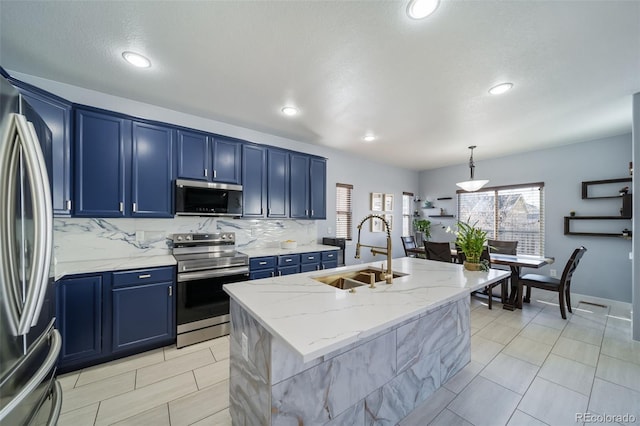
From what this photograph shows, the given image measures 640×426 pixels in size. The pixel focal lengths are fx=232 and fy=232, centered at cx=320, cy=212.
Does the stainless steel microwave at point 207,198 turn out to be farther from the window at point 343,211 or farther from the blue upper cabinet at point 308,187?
the window at point 343,211

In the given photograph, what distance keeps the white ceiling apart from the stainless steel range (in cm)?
186

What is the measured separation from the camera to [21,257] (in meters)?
0.98

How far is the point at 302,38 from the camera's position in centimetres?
174

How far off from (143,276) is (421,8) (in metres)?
3.18

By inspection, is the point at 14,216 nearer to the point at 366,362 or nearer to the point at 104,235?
the point at 366,362

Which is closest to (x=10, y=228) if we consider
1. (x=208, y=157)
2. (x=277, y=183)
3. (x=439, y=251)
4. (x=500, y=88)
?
(x=208, y=157)

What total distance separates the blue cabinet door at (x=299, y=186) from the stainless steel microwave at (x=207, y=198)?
910 millimetres

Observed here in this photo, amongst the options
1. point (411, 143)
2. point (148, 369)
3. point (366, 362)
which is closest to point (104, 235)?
point (148, 369)

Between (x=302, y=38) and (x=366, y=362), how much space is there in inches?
89.7

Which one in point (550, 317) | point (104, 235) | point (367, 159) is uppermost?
point (367, 159)

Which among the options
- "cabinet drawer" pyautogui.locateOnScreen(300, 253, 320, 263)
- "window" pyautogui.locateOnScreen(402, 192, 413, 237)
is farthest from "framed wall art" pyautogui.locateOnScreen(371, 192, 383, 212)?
"cabinet drawer" pyautogui.locateOnScreen(300, 253, 320, 263)

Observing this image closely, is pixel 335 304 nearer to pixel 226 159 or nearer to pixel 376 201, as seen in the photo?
pixel 226 159

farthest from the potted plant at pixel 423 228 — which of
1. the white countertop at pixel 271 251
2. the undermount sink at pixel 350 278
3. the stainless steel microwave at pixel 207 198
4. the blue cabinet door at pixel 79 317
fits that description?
the blue cabinet door at pixel 79 317

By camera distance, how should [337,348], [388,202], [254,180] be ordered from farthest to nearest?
[388,202] < [254,180] < [337,348]
